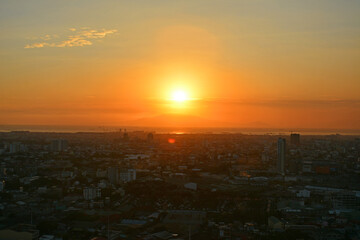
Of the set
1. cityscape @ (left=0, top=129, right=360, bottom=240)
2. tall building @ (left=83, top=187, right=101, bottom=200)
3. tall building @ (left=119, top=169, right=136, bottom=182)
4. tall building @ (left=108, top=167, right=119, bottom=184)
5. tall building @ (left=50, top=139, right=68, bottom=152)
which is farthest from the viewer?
tall building @ (left=50, top=139, right=68, bottom=152)

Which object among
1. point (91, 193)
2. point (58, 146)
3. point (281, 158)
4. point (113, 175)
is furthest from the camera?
point (58, 146)

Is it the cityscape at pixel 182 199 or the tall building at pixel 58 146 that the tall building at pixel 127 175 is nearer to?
the cityscape at pixel 182 199

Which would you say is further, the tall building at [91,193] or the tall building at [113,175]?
the tall building at [113,175]

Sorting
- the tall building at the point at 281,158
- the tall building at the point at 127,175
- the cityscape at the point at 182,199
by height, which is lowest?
the cityscape at the point at 182,199

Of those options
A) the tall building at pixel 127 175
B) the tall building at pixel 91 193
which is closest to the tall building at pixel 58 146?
the tall building at pixel 127 175

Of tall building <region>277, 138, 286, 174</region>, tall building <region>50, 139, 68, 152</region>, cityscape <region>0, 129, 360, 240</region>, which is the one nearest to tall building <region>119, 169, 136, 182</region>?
cityscape <region>0, 129, 360, 240</region>

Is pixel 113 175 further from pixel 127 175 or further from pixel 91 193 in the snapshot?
pixel 91 193

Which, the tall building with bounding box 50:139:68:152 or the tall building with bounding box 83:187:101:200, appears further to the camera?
Answer: the tall building with bounding box 50:139:68:152

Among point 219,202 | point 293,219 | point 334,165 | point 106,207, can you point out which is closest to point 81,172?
point 106,207

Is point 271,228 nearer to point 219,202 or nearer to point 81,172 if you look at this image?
point 219,202

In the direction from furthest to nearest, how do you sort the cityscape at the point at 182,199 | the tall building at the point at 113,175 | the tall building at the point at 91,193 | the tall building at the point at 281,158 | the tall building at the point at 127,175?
the tall building at the point at 281,158, the tall building at the point at 127,175, the tall building at the point at 113,175, the tall building at the point at 91,193, the cityscape at the point at 182,199

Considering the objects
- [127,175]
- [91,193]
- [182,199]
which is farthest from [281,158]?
[91,193]

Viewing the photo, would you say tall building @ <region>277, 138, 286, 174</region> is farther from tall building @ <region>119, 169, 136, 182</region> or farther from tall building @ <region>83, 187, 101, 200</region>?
tall building @ <region>83, 187, 101, 200</region>
